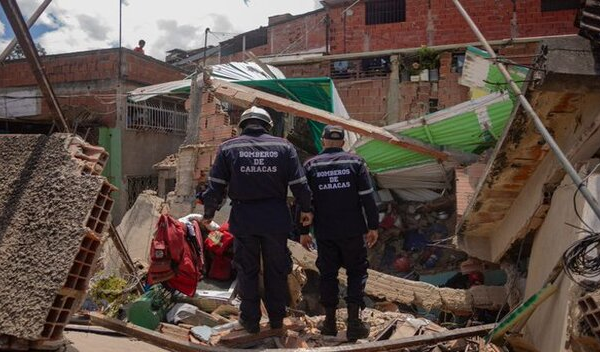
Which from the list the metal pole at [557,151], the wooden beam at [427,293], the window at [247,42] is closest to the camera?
the metal pole at [557,151]

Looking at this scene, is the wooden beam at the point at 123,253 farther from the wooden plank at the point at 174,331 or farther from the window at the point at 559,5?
the window at the point at 559,5

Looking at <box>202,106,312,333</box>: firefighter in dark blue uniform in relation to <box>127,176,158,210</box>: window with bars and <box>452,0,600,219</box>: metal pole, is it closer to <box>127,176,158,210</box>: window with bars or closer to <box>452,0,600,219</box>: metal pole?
<box>452,0,600,219</box>: metal pole

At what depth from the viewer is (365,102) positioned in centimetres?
1344

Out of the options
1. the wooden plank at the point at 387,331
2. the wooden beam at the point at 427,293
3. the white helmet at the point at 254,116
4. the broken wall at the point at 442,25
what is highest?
the broken wall at the point at 442,25

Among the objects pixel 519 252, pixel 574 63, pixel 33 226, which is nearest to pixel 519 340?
pixel 519 252

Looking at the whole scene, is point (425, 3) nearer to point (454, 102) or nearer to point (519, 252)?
point (454, 102)

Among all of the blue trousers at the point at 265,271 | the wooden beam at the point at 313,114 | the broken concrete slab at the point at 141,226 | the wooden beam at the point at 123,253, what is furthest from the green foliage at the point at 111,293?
the wooden beam at the point at 313,114

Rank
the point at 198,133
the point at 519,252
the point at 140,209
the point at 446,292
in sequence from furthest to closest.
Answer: the point at 198,133, the point at 140,209, the point at 446,292, the point at 519,252

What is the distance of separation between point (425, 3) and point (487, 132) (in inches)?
Answer: 373

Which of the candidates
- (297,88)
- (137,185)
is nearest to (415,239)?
(297,88)

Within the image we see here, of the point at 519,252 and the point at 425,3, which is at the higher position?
the point at 425,3

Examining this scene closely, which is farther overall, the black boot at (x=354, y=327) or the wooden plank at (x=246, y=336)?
the black boot at (x=354, y=327)

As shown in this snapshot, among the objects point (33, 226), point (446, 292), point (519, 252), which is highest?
point (33, 226)

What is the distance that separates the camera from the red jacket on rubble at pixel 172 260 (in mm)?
4570
